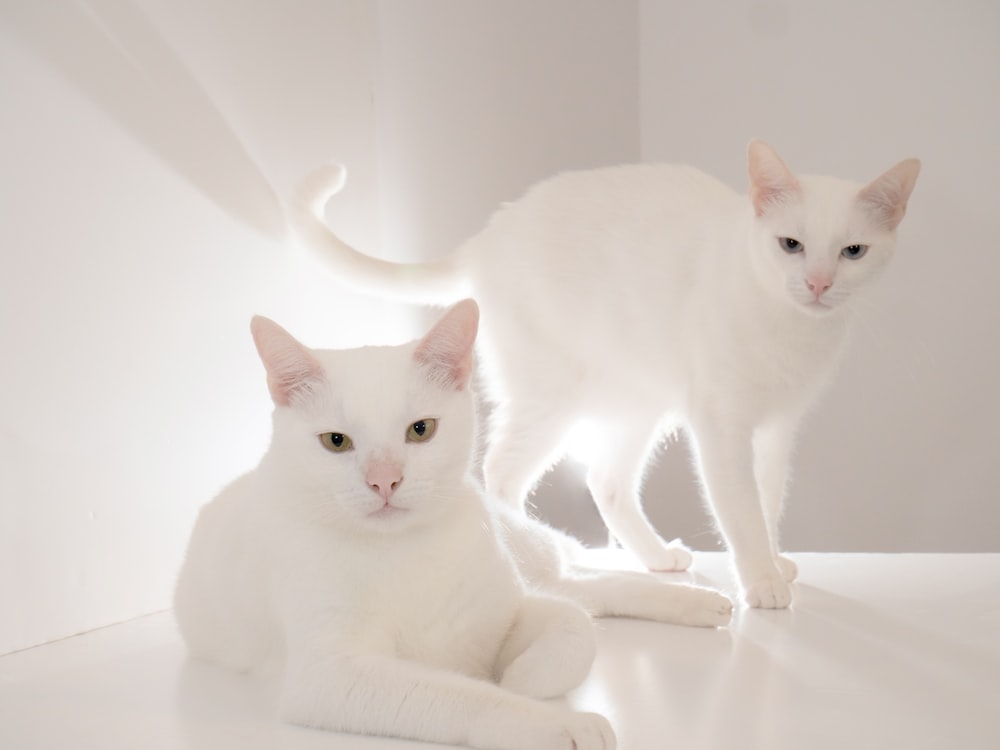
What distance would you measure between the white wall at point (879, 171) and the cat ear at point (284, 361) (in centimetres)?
233

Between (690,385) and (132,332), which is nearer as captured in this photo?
(132,332)

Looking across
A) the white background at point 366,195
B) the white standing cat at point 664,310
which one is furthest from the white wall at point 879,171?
the white standing cat at point 664,310

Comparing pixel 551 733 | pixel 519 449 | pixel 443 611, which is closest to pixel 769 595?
pixel 519 449

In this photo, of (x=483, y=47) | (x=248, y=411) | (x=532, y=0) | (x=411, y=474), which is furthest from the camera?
(x=532, y=0)

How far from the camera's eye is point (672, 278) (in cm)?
225

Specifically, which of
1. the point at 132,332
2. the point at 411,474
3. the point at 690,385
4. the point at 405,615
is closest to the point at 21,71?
the point at 132,332

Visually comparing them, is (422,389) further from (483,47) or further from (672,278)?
(483,47)

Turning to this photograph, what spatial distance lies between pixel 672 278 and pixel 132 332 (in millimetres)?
1215

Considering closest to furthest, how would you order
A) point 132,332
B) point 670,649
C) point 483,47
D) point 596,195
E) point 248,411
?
1. point 670,649
2. point 132,332
3. point 248,411
4. point 596,195
5. point 483,47

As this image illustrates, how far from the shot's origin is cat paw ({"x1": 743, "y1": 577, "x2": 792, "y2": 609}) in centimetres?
185

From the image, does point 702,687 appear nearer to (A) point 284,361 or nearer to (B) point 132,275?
(A) point 284,361

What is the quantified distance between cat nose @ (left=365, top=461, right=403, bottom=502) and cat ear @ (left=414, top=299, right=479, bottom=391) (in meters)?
0.19

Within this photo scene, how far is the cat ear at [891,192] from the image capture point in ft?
6.13

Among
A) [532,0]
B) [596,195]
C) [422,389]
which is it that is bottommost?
[422,389]
